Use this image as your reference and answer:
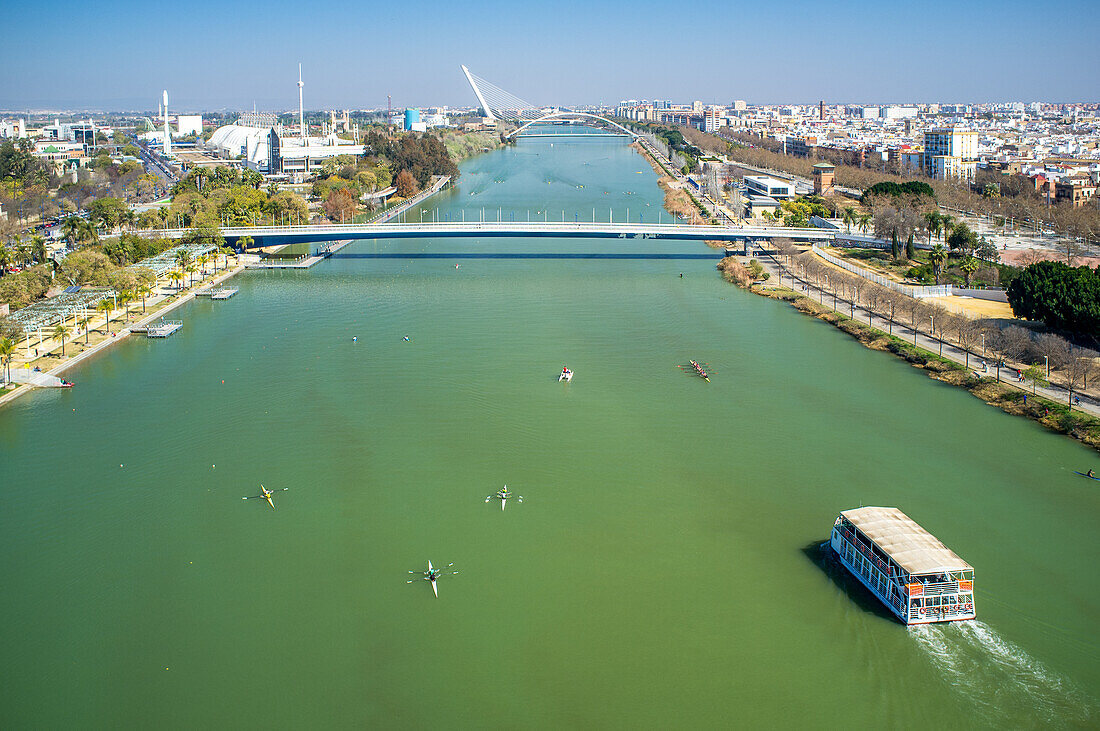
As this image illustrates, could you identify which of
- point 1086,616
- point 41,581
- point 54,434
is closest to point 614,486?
point 1086,616

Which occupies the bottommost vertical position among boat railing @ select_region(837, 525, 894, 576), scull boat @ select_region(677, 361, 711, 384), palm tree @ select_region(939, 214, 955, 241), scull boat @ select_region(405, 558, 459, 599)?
scull boat @ select_region(405, 558, 459, 599)

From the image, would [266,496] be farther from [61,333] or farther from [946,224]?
[946,224]

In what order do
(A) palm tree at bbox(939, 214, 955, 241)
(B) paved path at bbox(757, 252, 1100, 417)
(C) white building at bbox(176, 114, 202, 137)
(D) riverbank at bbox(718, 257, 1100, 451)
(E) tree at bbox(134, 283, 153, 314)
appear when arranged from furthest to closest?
(C) white building at bbox(176, 114, 202, 137)
(A) palm tree at bbox(939, 214, 955, 241)
(E) tree at bbox(134, 283, 153, 314)
(B) paved path at bbox(757, 252, 1100, 417)
(D) riverbank at bbox(718, 257, 1100, 451)

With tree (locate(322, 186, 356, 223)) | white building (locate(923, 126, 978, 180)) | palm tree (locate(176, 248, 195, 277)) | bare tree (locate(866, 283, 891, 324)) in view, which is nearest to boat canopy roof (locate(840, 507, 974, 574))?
bare tree (locate(866, 283, 891, 324))

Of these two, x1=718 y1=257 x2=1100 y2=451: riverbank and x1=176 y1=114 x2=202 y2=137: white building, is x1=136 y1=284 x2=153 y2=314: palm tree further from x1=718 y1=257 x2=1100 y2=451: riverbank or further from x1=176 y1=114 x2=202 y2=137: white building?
x1=176 y1=114 x2=202 y2=137: white building

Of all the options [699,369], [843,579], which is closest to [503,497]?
[843,579]
